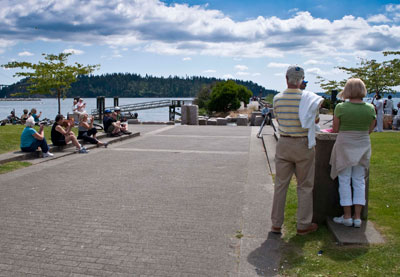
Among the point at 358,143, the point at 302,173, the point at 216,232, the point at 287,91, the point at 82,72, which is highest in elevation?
the point at 82,72

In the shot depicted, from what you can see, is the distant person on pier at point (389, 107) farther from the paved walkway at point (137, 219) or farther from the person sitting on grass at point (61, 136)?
the person sitting on grass at point (61, 136)

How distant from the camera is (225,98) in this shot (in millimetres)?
69125

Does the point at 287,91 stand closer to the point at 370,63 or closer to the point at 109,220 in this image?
the point at 109,220

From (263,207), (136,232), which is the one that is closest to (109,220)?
(136,232)

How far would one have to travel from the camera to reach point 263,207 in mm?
5914

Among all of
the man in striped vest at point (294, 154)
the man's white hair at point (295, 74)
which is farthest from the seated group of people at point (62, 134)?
the man's white hair at point (295, 74)

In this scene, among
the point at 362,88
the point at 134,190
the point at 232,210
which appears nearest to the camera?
the point at 362,88

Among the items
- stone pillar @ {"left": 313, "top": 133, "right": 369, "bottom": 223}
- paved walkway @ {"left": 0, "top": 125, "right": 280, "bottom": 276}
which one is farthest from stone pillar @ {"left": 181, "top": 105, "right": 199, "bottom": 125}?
stone pillar @ {"left": 313, "top": 133, "right": 369, "bottom": 223}

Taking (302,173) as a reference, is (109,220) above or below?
below

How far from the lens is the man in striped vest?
178 inches

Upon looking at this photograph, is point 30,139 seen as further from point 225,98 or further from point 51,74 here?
point 225,98

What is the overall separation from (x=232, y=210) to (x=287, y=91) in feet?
6.80

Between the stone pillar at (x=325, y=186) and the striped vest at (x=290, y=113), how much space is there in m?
0.42

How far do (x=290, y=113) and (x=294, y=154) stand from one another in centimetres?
47
